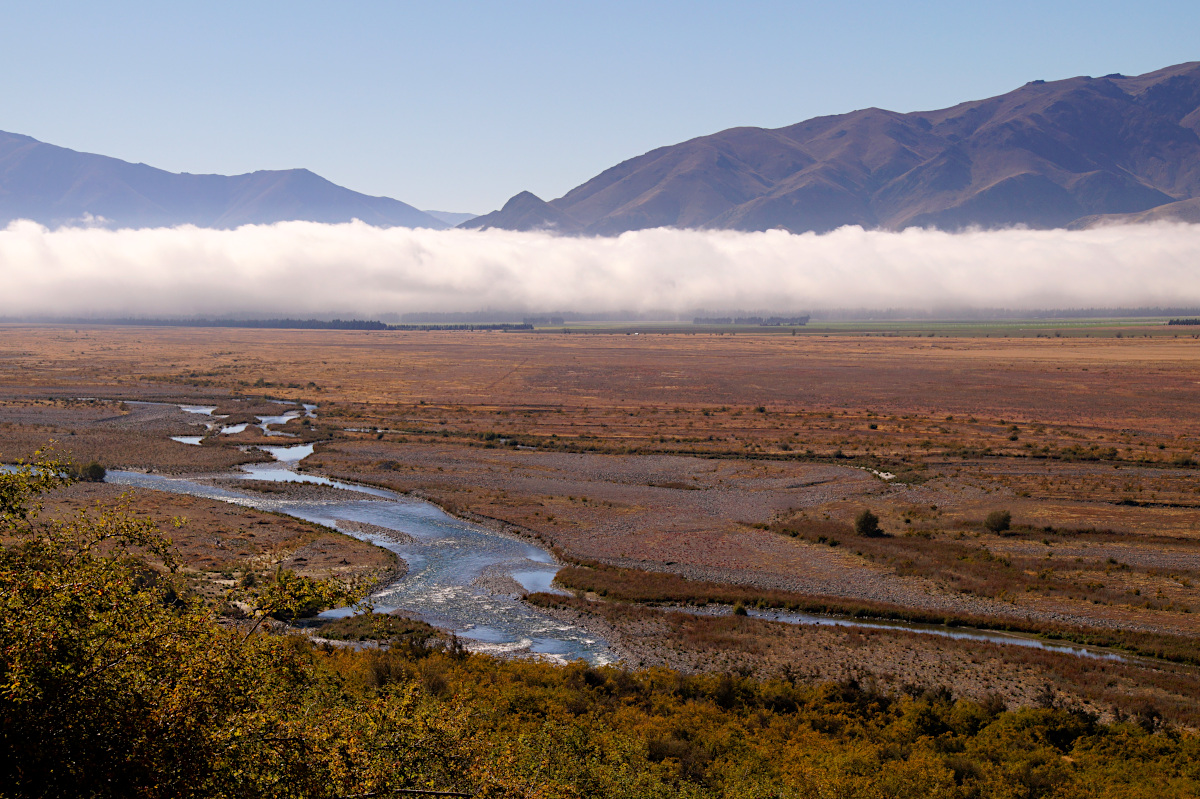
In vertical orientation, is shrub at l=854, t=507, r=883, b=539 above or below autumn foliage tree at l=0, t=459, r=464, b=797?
below

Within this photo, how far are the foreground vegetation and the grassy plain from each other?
4.73 metres

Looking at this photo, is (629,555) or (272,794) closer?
(272,794)

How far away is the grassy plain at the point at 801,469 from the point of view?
126 ft

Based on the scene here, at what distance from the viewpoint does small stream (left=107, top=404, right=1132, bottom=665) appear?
33.2 meters

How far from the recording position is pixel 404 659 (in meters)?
27.6

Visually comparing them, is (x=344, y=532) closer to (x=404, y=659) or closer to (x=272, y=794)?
(x=404, y=659)

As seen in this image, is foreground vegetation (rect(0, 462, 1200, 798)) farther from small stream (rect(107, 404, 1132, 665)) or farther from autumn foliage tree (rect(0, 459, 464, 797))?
small stream (rect(107, 404, 1132, 665))

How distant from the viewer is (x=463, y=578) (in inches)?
1630

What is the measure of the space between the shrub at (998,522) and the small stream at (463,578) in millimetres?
15567

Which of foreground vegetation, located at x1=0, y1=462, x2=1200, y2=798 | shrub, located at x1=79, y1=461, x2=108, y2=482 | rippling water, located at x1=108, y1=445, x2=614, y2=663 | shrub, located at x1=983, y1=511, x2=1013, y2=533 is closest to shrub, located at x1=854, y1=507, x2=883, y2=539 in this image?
shrub, located at x1=983, y1=511, x2=1013, y2=533

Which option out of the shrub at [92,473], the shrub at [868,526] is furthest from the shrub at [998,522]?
the shrub at [92,473]

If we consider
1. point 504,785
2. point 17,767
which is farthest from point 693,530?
point 17,767

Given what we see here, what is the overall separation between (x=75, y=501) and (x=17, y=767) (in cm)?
4901

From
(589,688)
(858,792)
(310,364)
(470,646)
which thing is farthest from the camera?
(310,364)
